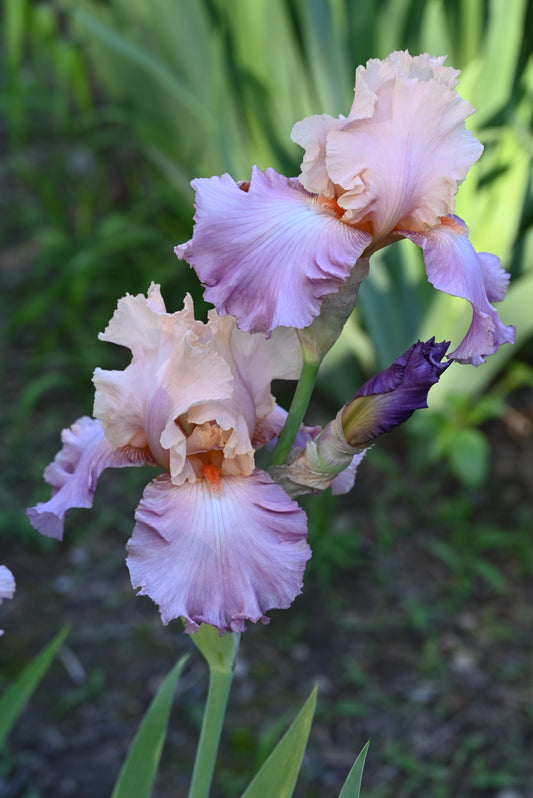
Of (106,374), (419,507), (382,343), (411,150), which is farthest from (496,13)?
(106,374)

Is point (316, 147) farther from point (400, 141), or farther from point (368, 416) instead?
point (368, 416)

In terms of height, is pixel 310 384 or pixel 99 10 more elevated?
pixel 99 10

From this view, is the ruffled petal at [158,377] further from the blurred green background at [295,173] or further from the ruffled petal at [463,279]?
the blurred green background at [295,173]

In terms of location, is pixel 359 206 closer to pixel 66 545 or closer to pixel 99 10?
pixel 66 545

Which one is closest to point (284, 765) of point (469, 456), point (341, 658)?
point (341, 658)

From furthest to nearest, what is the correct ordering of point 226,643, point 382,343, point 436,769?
point 382,343 → point 436,769 → point 226,643

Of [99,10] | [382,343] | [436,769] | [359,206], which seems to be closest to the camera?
[359,206]
